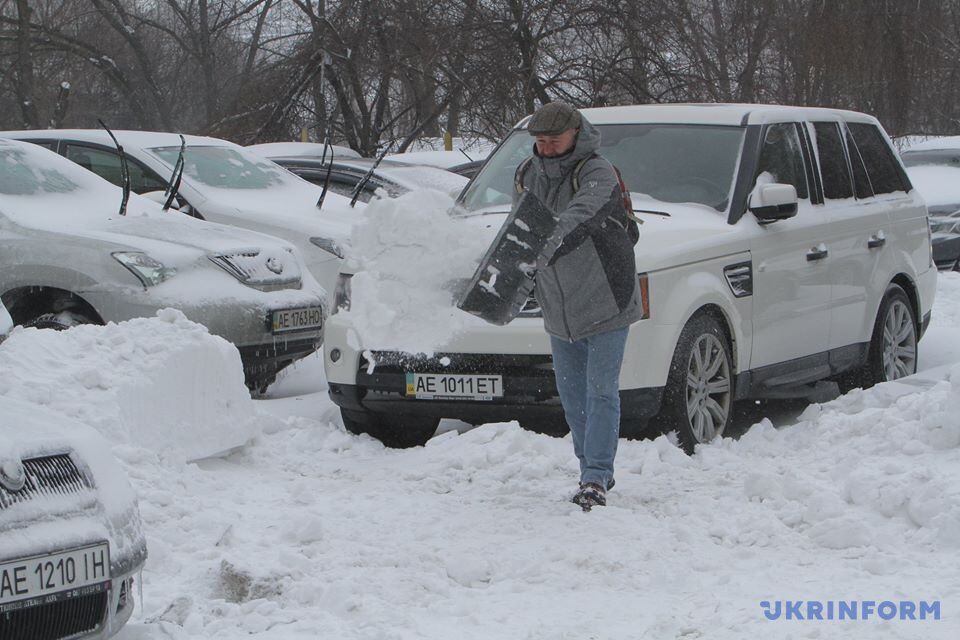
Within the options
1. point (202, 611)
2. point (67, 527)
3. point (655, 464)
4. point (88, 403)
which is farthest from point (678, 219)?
point (67, 527)

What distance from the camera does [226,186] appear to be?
416 inches

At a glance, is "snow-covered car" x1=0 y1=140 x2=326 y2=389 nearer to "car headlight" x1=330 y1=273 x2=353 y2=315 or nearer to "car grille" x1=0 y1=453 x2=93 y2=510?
"car headlight" x1=330 y1=273 x2=353 y2=315

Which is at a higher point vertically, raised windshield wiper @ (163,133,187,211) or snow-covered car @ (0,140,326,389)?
raised windshield wiper @ (163,133,187,211)

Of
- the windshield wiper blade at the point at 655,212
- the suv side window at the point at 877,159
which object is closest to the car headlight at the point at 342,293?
the windshield wiper blade at the point at 655,212

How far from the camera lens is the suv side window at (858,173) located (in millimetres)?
8281

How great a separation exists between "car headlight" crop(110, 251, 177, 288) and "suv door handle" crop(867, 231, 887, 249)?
13.8ft

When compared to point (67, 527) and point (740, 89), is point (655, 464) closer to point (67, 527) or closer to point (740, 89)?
point (67, 527)

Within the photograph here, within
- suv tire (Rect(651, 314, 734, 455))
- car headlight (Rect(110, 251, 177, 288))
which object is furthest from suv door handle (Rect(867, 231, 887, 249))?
car headlight (Rect(110, 251, 177, 288))

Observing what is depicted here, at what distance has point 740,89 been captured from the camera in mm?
21000

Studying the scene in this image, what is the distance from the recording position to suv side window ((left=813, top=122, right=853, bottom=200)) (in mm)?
7977

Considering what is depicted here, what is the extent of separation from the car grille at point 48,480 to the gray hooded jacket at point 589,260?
233 cm

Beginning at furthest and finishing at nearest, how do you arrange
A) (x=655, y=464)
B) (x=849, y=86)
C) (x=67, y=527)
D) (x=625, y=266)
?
(x=849, y=86) → (x=655, y=464) → (x=625, y=266) → (x=67, y=527)

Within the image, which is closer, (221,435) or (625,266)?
(625,266)

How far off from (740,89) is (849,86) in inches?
137
